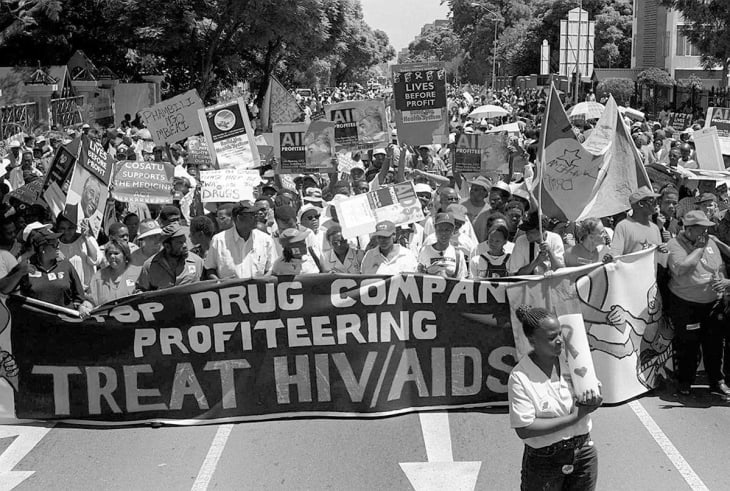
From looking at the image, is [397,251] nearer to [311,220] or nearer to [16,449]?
[311,220]

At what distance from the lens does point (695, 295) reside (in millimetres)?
8273

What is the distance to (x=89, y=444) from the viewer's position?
7.52 metres

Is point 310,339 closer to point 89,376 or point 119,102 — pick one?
point 89,376

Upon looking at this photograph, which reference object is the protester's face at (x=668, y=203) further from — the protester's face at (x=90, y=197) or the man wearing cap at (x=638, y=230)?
the protester's face at (x=90, y=197)

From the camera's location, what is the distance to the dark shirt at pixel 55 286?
8102 millimetres

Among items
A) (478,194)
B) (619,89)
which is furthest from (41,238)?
(619,89)

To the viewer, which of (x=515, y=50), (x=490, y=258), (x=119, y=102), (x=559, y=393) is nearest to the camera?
(x=559, y=393)

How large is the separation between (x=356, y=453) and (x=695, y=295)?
302 cm

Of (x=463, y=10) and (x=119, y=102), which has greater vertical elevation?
(x=463, y=10)

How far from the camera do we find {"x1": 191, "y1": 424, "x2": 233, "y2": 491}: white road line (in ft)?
22.3

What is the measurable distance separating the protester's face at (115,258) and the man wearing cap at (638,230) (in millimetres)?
4145

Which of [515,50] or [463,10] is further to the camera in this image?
[463,10]

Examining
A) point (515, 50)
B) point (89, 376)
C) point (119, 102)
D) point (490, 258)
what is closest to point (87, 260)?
point (89, 376)

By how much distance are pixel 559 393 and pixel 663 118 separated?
2985 cm
